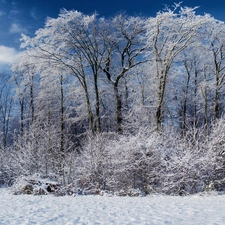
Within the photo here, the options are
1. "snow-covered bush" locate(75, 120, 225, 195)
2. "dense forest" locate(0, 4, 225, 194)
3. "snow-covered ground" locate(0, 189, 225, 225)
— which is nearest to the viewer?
"snow-covered ground" locate(0, 189, 225, 225)

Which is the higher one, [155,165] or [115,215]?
[155,165]

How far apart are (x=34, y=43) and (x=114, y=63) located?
A: 584 centimetres

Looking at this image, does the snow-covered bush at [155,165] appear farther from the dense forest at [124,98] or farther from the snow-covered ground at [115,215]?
the snow-covered ground at [115,215]

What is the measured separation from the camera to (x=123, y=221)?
5.84m

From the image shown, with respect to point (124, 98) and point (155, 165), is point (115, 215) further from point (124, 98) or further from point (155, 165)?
point (124, 98)

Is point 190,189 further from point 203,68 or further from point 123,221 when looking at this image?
point 203,68

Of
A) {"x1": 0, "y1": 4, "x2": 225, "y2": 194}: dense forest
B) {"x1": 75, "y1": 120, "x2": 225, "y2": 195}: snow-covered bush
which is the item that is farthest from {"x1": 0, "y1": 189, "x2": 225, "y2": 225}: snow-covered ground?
{"x1": 0, "y1": 4, "x2": 225, "y2": 194}: dense forest

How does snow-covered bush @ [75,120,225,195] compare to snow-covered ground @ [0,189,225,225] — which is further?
snow-covered bush @ [75,120,225,195]

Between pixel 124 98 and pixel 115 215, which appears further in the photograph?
pixel 124 98

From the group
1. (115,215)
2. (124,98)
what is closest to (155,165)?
(115,215)

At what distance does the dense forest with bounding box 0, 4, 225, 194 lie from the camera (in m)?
11.4

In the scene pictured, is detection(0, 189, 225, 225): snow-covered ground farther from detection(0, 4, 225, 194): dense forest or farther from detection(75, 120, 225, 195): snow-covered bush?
detection(0, 4, 225, 194): dense forest

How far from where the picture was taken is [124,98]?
2164 cm

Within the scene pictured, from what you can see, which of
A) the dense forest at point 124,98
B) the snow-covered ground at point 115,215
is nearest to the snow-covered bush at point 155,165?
the dense forest at point 124,98
